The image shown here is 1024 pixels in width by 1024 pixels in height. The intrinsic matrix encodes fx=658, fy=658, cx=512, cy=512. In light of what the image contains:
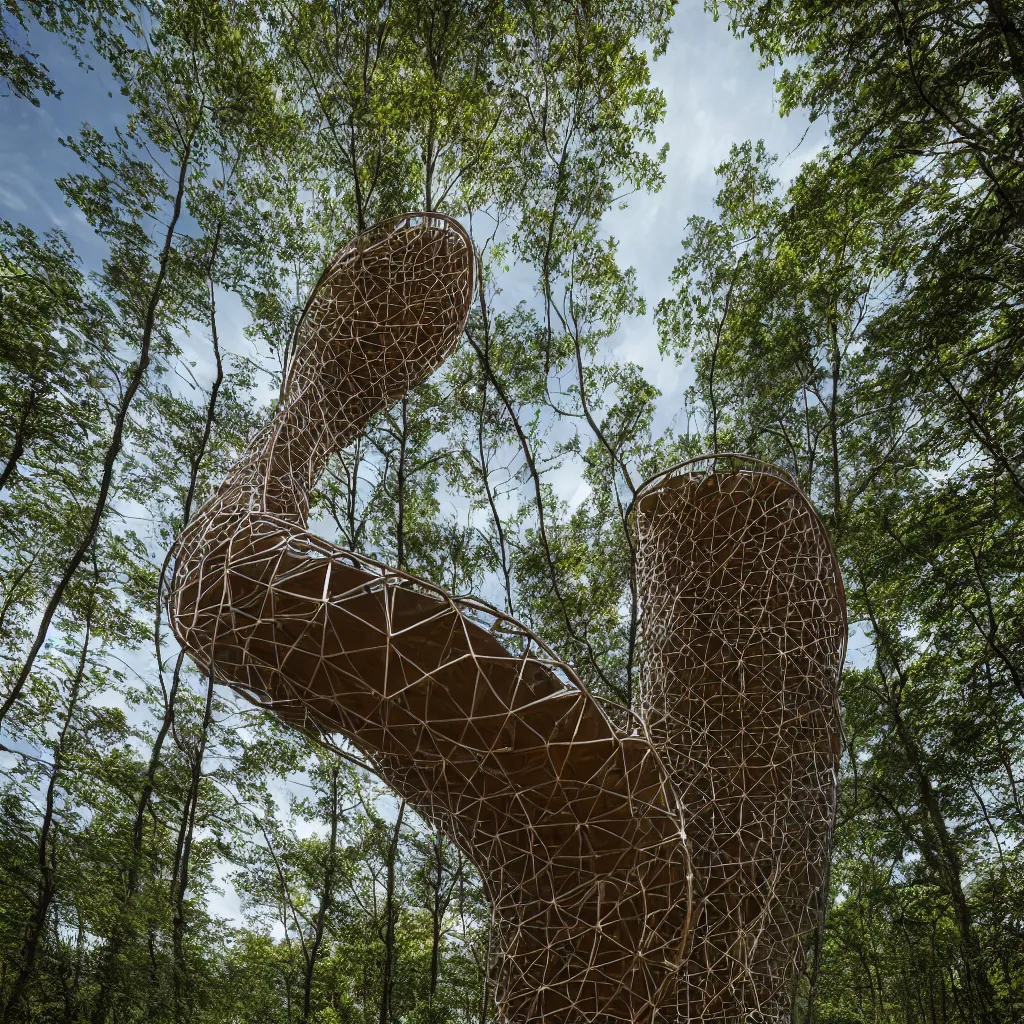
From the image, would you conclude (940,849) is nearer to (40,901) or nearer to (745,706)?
(745,706)

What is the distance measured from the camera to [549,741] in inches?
129

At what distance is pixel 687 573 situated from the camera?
4.99 meters

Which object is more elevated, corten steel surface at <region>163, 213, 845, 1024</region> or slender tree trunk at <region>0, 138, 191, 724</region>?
slender tree trunk at <region>0, 138, 191, 724</region>

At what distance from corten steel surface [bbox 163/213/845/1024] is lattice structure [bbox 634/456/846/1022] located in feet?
0.05

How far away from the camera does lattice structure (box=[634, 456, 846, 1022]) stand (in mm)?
4020

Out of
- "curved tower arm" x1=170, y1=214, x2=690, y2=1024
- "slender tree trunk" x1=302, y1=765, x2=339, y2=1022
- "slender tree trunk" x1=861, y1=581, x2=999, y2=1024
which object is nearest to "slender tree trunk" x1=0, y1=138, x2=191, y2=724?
"curved tower arm" x1=170, y1=214, x2=690, y2=1024

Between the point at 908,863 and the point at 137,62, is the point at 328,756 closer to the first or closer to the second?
the point at 137,62

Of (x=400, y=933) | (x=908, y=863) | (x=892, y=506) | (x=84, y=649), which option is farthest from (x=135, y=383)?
(x=908, y=863)

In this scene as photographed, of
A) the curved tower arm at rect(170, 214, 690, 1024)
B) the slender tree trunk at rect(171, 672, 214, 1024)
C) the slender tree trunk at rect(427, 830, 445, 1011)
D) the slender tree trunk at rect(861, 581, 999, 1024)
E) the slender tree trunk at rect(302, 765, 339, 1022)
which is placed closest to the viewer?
the curved tower arm at rect(170, 214, 690, 1024)

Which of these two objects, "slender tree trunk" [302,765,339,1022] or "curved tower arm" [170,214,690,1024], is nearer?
"curved tower arm" [170,214,690,1024]

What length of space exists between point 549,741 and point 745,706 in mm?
1826

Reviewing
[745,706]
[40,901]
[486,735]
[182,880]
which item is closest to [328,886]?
[182,880]

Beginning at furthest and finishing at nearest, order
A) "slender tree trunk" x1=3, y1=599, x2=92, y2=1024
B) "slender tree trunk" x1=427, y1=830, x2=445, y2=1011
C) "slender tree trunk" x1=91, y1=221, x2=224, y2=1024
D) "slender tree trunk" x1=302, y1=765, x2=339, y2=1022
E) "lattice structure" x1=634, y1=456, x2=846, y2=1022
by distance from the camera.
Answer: "slender tree trunk" x1=302, y1=765, x2=339, y2=1022 < "slender tree trunk" x1=427, y1=830, x2=445, y2=1011 < "slender tree trunk" x1=91, y1=221, x2=224, y2=1024 < "slender tree trunk" x1=3, y1=599, x2=92, y2=1024 < "lattice structure" x1=634, y1=456, x2=846, y2=1022

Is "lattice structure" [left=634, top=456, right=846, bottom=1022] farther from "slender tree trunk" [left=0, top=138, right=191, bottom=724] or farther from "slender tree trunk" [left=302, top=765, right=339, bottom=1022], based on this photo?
"slender tree trunk" [left=302, top=765, right=339, bottom=1022]
